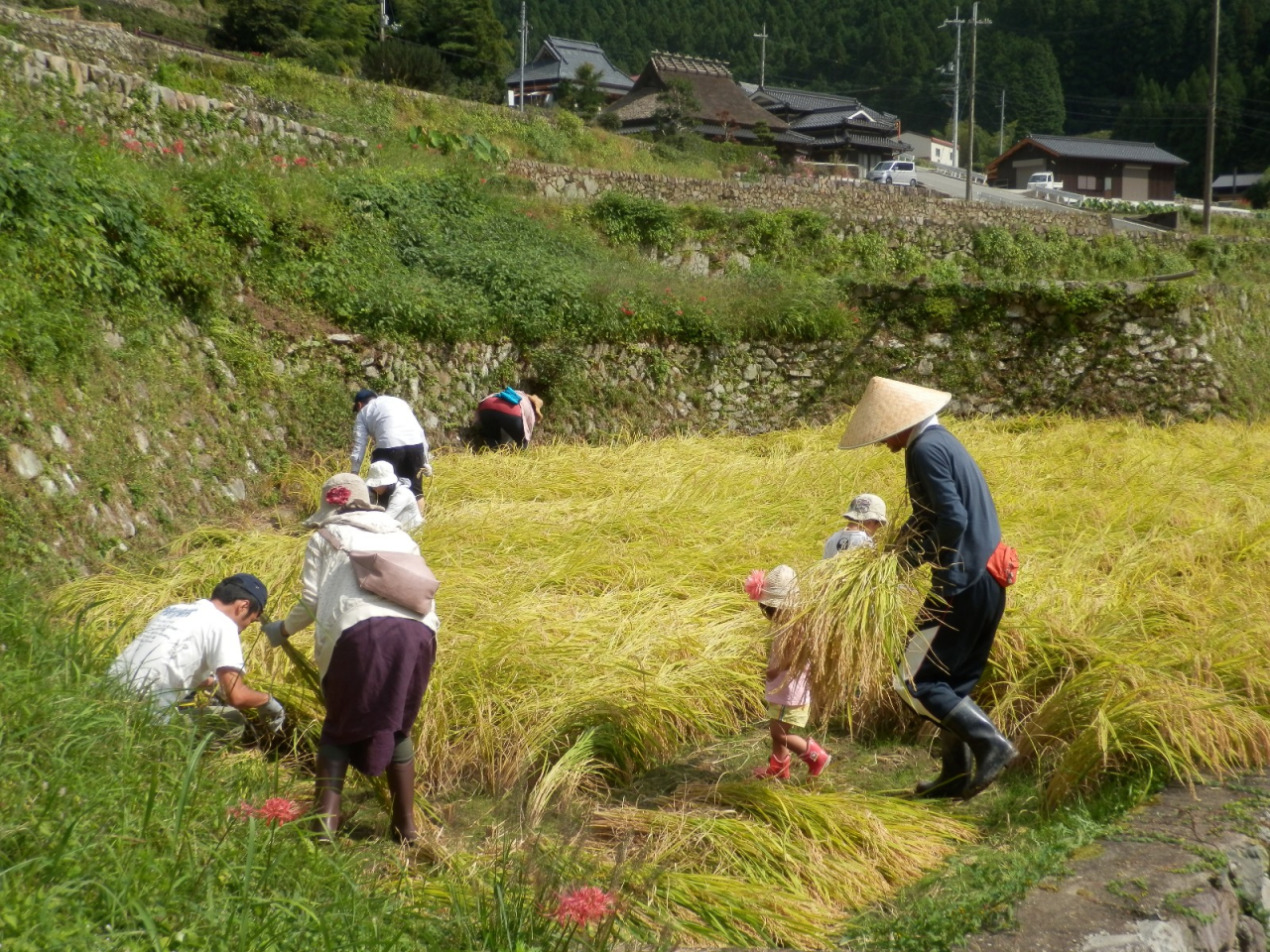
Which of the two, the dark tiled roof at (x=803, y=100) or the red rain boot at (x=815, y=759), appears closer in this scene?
the red rain boot at (x=815, y=759)

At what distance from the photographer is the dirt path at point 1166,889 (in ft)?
8.61

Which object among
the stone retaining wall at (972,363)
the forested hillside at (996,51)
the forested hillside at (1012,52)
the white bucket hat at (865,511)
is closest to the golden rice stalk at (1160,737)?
the white bucket hat at (865,511)

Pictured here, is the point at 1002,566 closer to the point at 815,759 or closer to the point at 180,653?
the point at 815,759

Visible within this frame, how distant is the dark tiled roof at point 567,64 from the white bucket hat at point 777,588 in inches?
1894

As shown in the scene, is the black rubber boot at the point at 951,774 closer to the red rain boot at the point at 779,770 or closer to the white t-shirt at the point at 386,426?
the red rain boot at the point at 779,770

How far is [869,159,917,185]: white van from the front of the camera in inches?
1443

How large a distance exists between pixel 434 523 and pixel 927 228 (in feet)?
45.8

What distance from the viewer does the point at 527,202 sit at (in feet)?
44.3

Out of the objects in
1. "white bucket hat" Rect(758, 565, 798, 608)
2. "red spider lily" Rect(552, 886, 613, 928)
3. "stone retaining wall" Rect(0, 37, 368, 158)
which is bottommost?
"red spider lily" Rect(552, 886, 613, 928)

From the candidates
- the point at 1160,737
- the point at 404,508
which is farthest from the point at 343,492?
the point at 1160,737

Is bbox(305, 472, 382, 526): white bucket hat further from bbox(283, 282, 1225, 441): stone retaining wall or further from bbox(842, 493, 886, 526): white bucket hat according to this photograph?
bbox(283, 282, 1225, 441): stone retaining wall

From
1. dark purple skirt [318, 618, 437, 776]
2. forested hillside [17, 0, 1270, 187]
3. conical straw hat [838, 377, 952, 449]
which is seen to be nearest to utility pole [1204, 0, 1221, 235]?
forested hillside [17, 0, 1270, 187]

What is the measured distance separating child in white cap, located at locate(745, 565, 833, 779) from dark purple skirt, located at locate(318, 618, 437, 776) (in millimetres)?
1249

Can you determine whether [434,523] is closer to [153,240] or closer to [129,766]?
[153,240]
